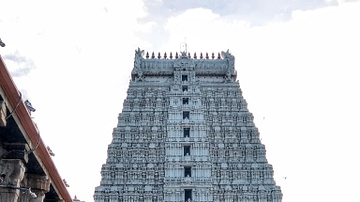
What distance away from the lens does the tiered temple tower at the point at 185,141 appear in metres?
59.3

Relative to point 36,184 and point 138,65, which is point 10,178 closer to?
point 36,184

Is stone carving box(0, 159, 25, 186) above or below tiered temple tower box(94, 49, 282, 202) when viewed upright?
below

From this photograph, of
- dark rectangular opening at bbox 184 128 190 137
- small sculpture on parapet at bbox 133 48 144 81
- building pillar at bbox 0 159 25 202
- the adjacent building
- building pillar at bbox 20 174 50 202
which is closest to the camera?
the adjacent building

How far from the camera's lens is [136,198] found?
58.9 metres

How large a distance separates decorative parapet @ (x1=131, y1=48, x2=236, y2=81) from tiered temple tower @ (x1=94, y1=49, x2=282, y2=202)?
0.40ft

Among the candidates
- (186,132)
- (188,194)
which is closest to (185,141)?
(186,132)

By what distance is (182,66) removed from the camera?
226 feet

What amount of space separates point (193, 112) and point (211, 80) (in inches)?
254

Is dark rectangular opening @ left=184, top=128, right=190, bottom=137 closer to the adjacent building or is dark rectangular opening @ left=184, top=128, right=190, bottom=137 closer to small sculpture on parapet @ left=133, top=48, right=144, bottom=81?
small sculpture on parapet @ left=133, top=48, right=144, bottom=81

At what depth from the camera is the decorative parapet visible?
68.7 meters

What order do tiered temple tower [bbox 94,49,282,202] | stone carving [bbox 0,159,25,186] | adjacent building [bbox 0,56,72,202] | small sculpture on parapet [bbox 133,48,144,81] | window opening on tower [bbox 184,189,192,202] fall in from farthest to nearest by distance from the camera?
A: small sculpture on parapet [bbox 133,48,144,81], tiered temple tower [bbox 94,49,282,202], window opening on tower [bbox 184,189,192,202], stone carving [bbox 0,159,25,186], adjacent building [bbox 0,56,72,202]

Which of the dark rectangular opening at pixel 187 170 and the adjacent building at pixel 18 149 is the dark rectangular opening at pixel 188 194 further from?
the adjacent building at pixel 18 149

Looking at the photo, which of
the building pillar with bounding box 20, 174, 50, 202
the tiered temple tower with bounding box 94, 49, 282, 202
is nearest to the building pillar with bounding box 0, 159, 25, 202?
the building pillar with bounding box 20, 174, 50, 202

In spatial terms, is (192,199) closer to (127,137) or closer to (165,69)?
(127,137)
